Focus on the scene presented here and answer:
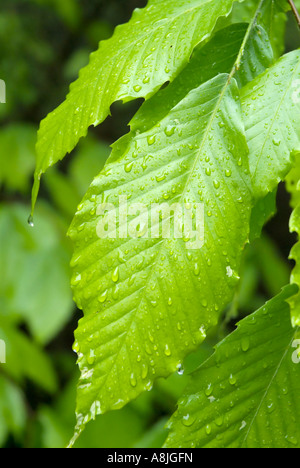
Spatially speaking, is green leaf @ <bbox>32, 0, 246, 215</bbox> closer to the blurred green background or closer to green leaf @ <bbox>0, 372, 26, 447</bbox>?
the blurred green background

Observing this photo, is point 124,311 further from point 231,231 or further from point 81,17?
point 81,17

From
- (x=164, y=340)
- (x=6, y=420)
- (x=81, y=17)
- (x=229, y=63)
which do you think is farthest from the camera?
(x=81, y=17)

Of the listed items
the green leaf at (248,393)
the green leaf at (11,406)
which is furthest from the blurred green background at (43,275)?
the green leaf at (248,393)

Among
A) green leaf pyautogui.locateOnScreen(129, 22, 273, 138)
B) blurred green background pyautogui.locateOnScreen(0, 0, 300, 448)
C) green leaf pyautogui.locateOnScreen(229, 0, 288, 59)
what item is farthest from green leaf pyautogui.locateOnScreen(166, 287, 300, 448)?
blurred green background pyautogui.locateOnScreen(0, 0, 300, 448)

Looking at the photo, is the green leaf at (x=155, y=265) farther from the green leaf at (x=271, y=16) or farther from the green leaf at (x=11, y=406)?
the green leaf at (x=11, y=406)

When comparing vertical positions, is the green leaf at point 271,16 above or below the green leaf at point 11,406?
above

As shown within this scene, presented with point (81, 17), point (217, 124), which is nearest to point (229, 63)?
point (217, 124)

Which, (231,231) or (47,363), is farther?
(47,363)
